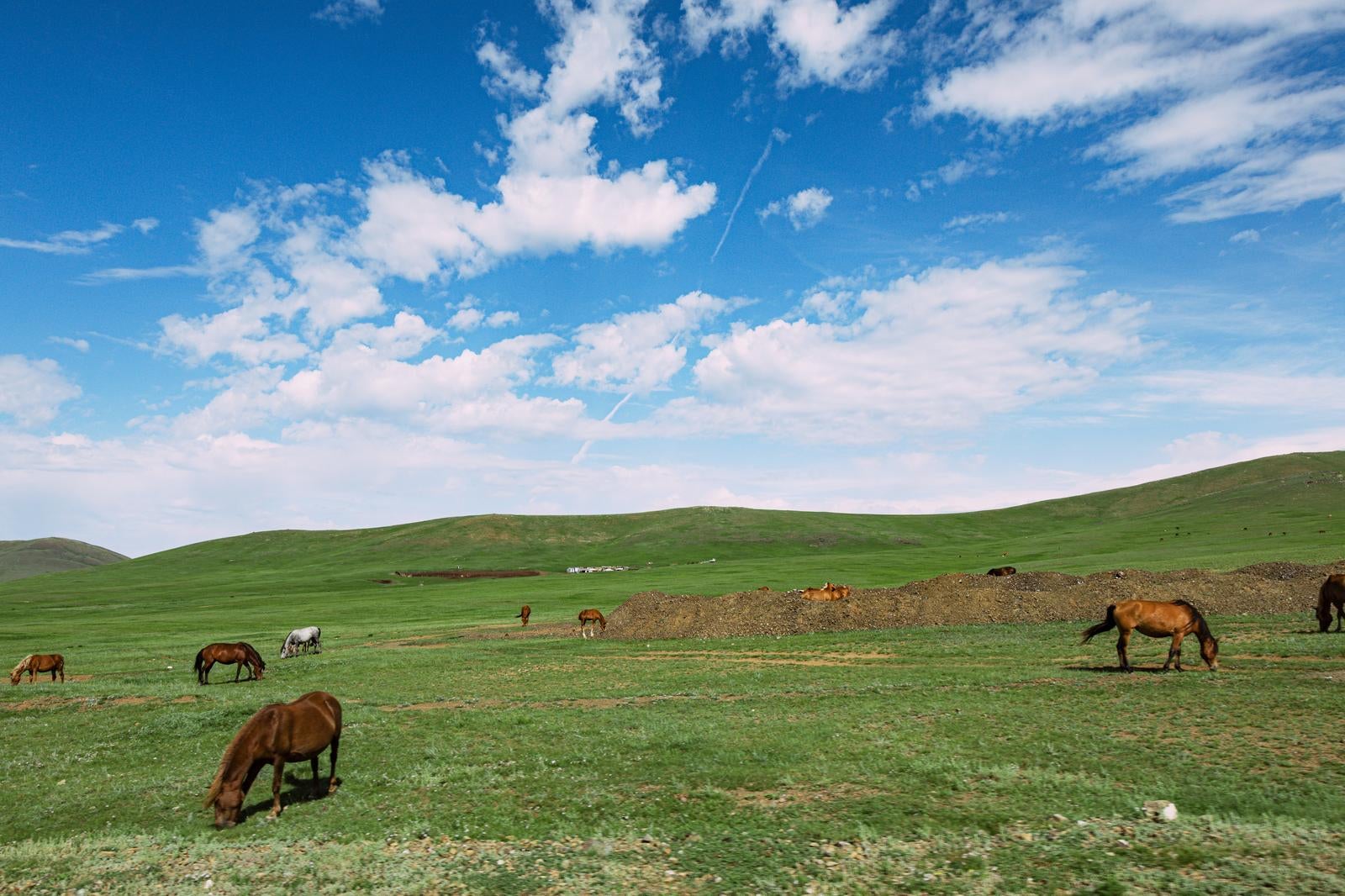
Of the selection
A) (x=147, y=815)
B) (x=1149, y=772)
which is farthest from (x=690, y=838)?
(x=147, y=815)

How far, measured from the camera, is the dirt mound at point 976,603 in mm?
38781

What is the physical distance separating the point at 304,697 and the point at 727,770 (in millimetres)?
8464

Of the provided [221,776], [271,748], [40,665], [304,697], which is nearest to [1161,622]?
[304,697]

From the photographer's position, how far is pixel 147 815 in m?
13.8

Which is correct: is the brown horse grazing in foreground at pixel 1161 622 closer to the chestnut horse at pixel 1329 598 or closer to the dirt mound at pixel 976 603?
the chestnut horse at pixel 1329 598

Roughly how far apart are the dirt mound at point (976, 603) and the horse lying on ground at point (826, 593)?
703 mm

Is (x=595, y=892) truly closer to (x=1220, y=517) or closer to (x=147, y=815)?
(x=147, y=815)

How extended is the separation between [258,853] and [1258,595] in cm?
4487

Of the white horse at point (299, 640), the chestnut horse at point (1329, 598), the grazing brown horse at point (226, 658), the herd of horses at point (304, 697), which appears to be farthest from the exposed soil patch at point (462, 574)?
the chestnut horse at point (1329, 598)

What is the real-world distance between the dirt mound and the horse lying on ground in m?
0.70

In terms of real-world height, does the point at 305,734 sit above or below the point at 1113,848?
above

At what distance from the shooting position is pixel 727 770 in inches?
596

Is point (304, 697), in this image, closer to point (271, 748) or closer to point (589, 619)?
point (271, 748)

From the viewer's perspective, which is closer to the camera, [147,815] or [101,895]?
[101,895]
